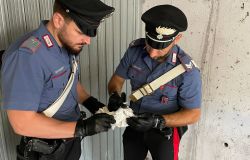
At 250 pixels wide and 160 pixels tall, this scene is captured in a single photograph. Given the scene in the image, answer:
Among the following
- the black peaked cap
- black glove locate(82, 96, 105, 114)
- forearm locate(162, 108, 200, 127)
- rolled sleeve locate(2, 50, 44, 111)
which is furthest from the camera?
black glove locate(82, 96, 105, 114)

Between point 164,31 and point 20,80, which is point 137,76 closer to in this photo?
point 164,31

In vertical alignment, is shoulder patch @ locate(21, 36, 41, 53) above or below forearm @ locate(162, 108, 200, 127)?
above

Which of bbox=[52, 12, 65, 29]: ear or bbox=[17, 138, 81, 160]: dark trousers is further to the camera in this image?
bbox=[17, 138, 81, 160]: dark trousers

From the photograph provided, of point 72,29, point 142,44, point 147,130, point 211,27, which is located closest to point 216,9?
point 211,27

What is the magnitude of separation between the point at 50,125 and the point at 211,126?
4.13 feet

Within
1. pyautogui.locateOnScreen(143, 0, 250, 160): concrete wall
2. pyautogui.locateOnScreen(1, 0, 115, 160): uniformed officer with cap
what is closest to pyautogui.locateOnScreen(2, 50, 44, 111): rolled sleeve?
pyautogui.locateOnScreen(1, 0, 115, 160): uniformed officer with cap

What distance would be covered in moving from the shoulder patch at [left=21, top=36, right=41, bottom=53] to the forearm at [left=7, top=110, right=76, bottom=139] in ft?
0.81

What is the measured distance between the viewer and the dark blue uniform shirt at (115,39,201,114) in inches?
56.6

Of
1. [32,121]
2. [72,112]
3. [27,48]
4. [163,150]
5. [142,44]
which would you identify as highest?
[27,48]

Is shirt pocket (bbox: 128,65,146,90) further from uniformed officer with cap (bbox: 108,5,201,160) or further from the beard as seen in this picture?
the beard

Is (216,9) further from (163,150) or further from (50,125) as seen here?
(50,125)

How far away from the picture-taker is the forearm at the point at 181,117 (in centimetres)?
146

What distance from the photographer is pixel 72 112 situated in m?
1.46

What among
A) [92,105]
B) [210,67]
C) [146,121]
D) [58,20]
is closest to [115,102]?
[92,105]
